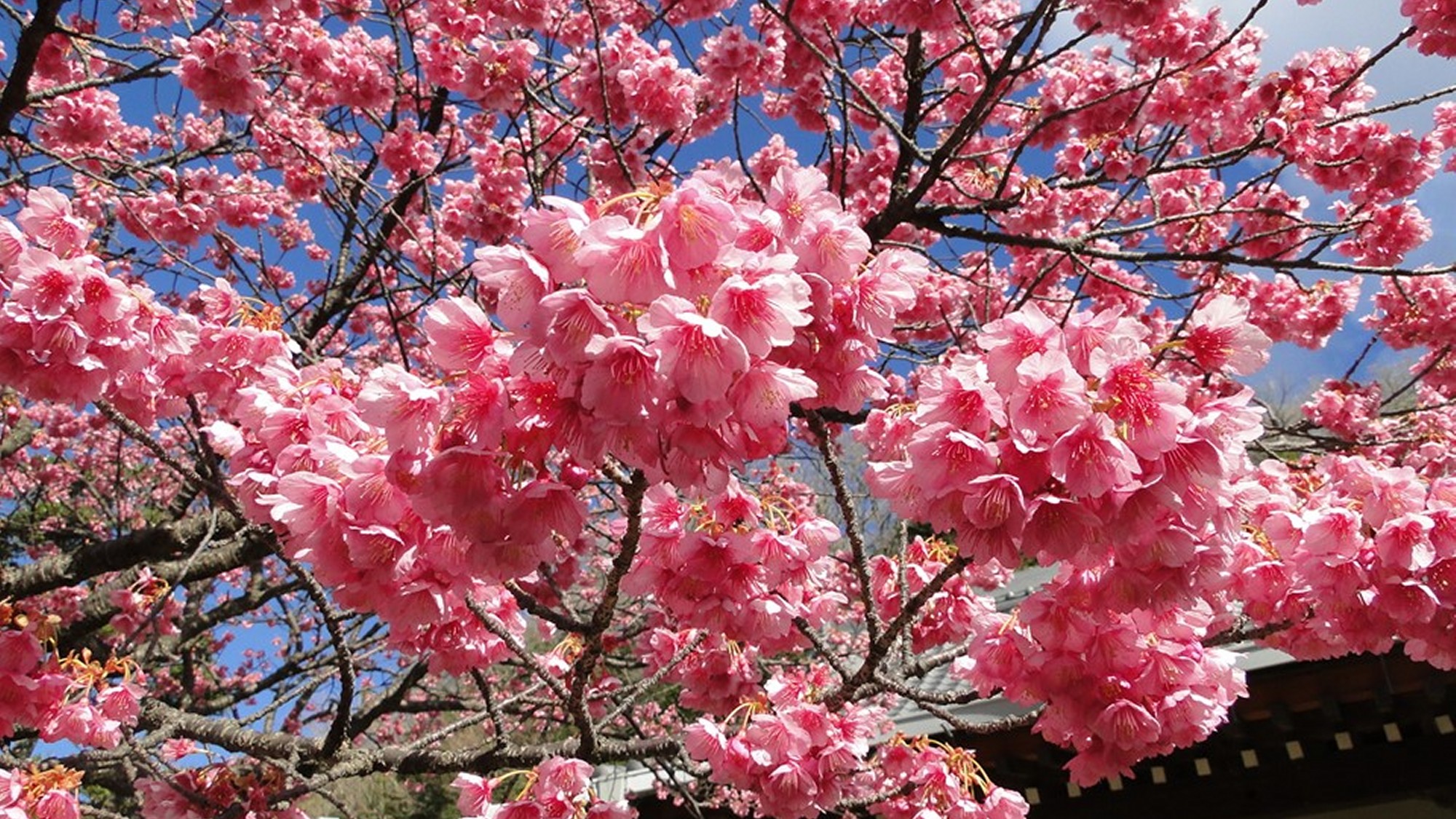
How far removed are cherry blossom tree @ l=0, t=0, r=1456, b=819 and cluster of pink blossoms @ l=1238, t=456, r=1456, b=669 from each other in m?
0.01

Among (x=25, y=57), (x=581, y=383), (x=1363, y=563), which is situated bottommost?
(x=1363, y=563)

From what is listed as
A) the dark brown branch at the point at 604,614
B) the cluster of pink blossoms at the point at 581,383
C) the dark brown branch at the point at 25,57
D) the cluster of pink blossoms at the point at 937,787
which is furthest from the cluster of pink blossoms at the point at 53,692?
the cluster of pink blossoms at the point at 937,787

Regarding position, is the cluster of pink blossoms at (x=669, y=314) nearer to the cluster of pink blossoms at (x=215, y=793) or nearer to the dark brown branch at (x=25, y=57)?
the cluster of pink blossoms at (x=215, y=793)

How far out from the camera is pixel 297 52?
4.55m

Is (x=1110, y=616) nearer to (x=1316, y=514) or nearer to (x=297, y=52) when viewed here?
(x=1316, y=514)

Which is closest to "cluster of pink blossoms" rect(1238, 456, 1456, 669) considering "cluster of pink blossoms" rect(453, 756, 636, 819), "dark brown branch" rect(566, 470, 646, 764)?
"dark brown branch" rect(566, 470, 646, 764)

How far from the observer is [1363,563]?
1993 mm

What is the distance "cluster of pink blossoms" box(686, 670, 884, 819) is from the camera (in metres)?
2.47

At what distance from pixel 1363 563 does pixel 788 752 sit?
144 cm

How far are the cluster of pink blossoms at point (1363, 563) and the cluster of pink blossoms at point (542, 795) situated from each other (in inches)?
63.4

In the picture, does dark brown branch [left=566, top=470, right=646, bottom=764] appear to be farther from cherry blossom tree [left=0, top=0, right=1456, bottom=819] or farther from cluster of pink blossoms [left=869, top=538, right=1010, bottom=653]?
cluster of pink blossoms [left=869, top=538, right=1010, bottom=653]

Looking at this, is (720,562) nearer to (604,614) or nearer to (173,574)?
(604,614)

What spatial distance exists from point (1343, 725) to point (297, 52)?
18.9 ft

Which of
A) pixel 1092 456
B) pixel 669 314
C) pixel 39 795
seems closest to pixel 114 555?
pixel 39 795
